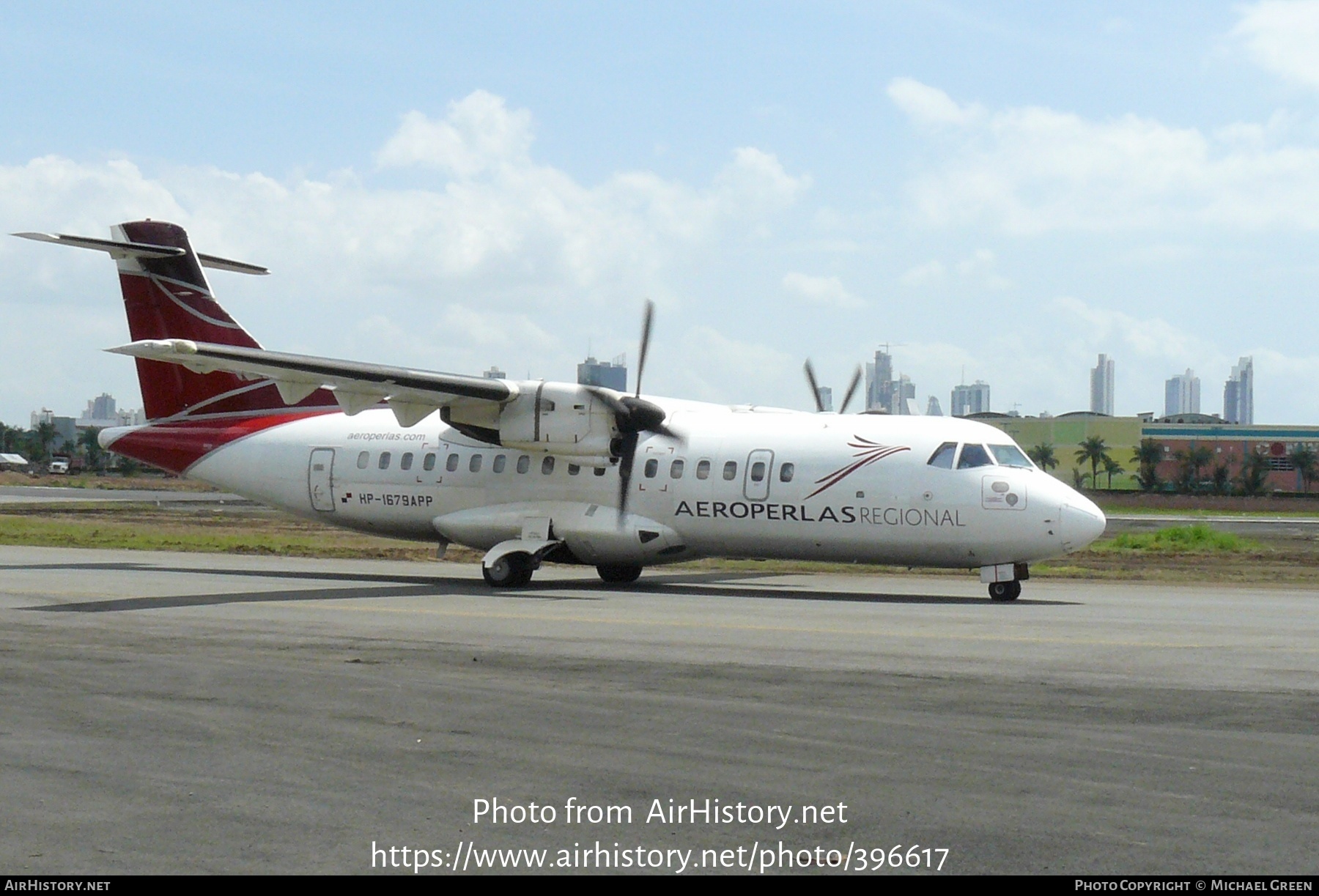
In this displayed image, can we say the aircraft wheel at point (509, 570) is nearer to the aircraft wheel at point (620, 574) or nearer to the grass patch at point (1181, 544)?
the aircraft wheel at point (620, 574)

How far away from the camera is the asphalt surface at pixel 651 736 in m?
6.69

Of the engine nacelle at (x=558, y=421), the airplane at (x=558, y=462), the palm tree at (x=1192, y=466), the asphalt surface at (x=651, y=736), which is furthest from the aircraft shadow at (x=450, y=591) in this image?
the palm tree at (x=1192, y=466)

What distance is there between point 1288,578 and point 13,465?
5282 inches

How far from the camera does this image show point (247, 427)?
2778 centimetres

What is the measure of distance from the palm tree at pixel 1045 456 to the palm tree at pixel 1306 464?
2062 centimetres

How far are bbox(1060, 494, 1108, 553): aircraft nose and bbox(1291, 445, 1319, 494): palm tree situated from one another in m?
109

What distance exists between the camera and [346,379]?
22.0m

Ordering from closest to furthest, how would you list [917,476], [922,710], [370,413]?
1. [922,710]
2. [917,476]
3. [370,413]

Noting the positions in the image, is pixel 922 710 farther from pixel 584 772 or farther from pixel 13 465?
pixel 13 465

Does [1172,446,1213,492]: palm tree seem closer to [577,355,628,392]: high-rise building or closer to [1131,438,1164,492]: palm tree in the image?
[1131,438,1164,492]: palm tree

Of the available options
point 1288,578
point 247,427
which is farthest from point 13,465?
point 1288,578

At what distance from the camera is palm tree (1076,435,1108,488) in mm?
120562

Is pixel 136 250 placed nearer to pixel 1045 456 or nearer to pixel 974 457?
pixel 974 457

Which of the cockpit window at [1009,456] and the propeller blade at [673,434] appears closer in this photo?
the cockpit window at [1009,456]
